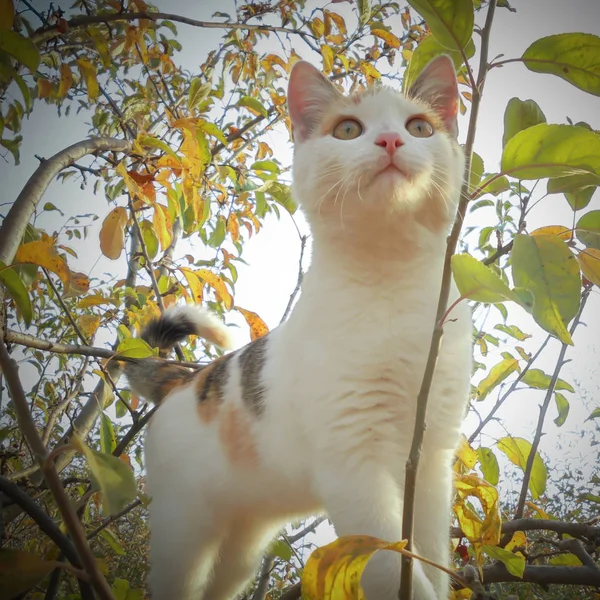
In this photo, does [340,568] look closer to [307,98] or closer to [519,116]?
[519,116]

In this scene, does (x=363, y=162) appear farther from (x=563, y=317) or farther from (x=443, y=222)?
(x=563, y=317)

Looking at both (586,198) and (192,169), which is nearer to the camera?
(586,198)

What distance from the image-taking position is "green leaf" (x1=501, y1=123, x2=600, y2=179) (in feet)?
2.06

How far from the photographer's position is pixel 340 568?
0.62 meters

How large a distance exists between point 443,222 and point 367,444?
0.78 metres

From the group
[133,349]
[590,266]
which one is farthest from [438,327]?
[133,349]

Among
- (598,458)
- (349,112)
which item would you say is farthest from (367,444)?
(598,458)

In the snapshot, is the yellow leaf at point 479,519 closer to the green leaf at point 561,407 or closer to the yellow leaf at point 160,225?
the green leaf at point 561,407

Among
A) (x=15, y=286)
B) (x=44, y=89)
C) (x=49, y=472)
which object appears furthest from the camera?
(x=44, y=89)

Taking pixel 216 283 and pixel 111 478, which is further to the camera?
pixel 216 283

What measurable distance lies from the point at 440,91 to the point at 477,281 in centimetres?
142

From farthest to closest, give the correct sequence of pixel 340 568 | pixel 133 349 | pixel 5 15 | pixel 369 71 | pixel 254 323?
pixel 369 71 < pixel 254 323 < pixel 133 349 < pixel 5 15 < pixel 340 568

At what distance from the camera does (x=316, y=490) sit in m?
1.29

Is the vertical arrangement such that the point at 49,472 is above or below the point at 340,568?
above
